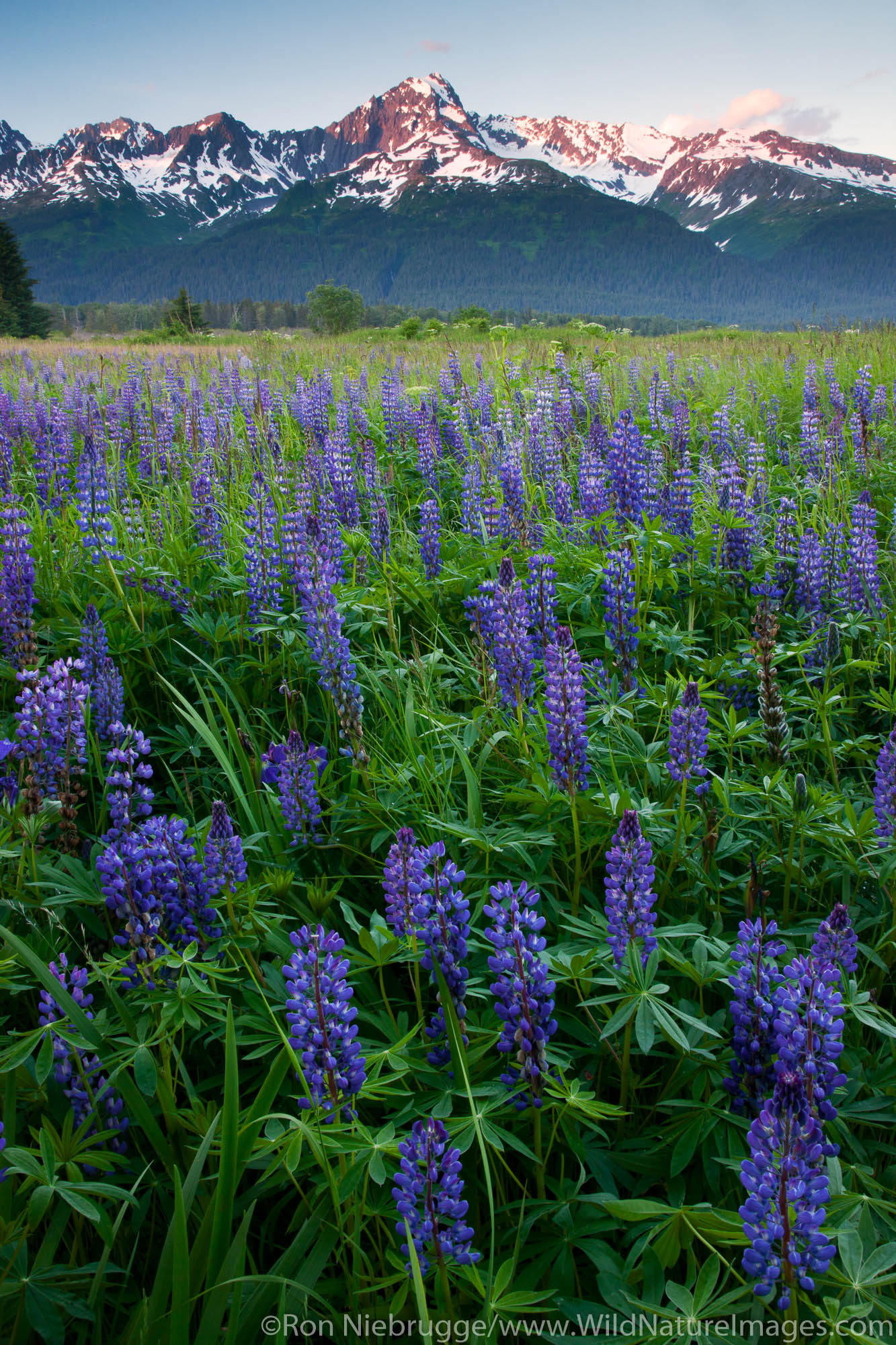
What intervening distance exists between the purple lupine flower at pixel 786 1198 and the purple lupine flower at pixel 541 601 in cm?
171

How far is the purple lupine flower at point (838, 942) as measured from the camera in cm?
144

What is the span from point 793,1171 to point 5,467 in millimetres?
5419

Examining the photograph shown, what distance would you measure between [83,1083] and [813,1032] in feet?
4.55

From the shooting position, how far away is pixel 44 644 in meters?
3.13

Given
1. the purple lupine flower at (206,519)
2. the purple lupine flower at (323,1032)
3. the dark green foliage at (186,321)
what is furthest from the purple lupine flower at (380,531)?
the dark green foliage at (186,321)

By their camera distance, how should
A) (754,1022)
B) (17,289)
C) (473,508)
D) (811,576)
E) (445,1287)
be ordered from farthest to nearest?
(17,289) → (473,508) → (811,576) → (754,1022) → (445,1287)

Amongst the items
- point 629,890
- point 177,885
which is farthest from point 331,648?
point 629,890

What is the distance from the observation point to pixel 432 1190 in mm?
1148

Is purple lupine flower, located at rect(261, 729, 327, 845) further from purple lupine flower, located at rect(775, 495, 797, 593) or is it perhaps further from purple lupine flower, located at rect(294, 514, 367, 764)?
purple lupine flower, located at rect(775, 495, 797, 593)

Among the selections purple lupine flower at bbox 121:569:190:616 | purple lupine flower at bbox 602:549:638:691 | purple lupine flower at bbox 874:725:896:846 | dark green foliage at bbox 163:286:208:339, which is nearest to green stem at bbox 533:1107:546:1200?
purple lupine flower at bbox 874:725:896:846

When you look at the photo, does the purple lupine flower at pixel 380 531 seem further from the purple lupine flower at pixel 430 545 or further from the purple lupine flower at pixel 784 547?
the purple lupine flower at pixel 784 547

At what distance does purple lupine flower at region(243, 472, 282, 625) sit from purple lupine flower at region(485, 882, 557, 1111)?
196 cm

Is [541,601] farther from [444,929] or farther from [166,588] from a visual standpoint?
[166,588]

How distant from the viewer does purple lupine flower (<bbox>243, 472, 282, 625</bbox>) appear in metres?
3.07
